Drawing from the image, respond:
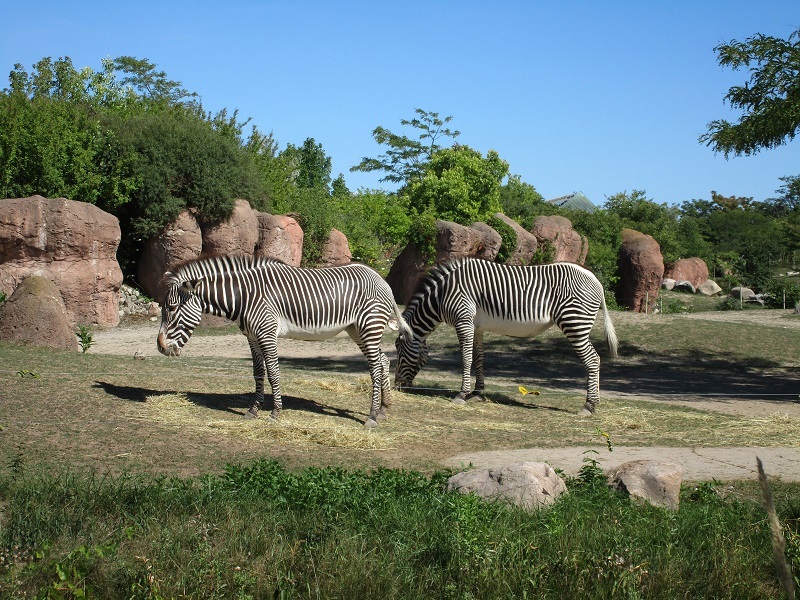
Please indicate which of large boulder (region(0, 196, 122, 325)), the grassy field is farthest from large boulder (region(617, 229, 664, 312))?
the grassy field

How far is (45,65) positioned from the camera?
36562mm

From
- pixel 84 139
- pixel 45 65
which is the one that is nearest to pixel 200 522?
pixel 84 139

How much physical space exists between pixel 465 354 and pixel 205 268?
14.3ft

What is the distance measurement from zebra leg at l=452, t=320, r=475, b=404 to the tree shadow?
88.0 inches

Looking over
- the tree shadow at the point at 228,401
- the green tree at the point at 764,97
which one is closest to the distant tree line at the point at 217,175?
the green tree at the point at 764,97

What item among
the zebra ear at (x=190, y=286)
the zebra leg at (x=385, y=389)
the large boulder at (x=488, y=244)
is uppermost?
the large boulder at (x=488, y=244)

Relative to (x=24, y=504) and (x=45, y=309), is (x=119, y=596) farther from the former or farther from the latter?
(x=45, y=309)

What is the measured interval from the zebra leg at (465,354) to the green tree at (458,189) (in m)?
24.0

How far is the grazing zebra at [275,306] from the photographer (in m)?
11.0

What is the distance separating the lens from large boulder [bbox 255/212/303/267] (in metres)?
27.5

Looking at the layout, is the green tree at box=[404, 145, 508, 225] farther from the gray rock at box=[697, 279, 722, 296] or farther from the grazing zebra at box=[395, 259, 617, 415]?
the grazing zebra at box=[395, 259, 617, 415]

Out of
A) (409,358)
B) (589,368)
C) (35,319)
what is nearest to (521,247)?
(409,358)

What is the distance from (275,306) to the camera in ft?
36.8

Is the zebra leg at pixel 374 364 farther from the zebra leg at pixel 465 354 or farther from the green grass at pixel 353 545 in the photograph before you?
the green grass at pixel 353 545
